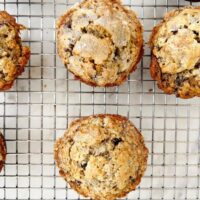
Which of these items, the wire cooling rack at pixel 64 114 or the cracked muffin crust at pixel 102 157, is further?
the wire cooling rack at pixel 64 114

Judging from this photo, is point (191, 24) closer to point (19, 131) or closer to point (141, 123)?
point (141, 123)

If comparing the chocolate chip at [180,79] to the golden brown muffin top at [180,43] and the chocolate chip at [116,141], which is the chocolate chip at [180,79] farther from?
the chocolate chip at [116,141]

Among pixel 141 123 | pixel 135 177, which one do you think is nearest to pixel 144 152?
pixel 135 177

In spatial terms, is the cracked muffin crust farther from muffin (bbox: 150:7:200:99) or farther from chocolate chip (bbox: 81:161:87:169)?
muffin (bbox: 150:7:200:99)

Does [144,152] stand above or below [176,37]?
below

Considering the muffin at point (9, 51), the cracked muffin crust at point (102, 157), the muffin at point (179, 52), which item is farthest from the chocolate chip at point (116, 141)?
the muffin at point (9, 51)

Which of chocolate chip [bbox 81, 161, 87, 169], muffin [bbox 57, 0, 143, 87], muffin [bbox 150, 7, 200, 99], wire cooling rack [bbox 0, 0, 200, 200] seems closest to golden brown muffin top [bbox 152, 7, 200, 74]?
muffin [bbox 150, 7, 200, 99]

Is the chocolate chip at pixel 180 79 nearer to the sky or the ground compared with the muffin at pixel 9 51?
nearer to the ground
